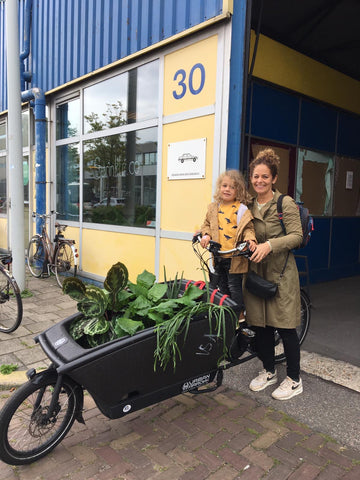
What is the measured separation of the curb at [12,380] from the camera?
321 cm

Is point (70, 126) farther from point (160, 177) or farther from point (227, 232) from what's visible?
point (227, 232)

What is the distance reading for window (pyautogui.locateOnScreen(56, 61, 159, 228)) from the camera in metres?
5.40

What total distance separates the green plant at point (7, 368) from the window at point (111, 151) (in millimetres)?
2582

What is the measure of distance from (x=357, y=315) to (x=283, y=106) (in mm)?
3167

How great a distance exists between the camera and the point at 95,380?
2025mm

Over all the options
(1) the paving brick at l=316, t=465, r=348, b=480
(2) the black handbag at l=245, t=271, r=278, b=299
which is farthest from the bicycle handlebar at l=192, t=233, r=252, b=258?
(1) the paving brick at l=316, t=465, r=348, b=480

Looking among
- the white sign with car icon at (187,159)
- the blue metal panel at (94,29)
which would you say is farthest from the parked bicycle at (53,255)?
the blue metal panel at (94,29)

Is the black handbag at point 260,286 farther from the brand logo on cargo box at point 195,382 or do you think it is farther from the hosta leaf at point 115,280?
the hosta leaf at point 115,280

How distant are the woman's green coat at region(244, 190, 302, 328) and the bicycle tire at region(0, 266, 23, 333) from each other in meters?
2.67

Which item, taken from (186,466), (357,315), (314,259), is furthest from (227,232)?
(314,259)

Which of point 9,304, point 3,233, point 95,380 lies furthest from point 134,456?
point 3,233

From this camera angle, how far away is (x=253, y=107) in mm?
5383

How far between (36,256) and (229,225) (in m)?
5.26

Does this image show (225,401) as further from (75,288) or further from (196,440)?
(75,288)
